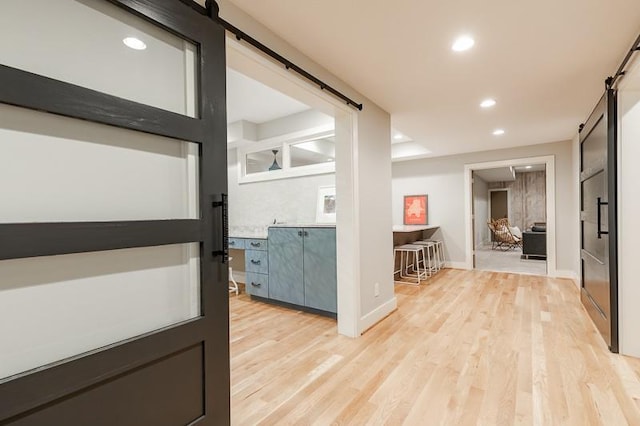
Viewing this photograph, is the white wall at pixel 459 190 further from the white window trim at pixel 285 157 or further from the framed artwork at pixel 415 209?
the white window trim at pixel 285 157

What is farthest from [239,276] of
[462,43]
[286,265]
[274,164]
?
[462,43]

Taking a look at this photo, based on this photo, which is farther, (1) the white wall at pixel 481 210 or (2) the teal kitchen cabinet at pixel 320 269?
(1) the white wall at pixel 481 210

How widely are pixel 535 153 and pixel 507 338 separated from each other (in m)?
4.00

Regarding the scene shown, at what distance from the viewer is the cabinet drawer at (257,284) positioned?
152 inches

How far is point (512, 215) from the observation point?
11.4m

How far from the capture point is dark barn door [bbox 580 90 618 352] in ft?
7.91

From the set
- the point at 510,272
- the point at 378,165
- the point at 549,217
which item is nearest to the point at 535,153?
the point at 549,217

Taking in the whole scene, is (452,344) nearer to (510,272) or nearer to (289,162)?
(289,162)

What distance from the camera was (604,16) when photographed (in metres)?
1.87

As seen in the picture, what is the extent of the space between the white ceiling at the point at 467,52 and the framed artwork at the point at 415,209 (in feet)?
9.81

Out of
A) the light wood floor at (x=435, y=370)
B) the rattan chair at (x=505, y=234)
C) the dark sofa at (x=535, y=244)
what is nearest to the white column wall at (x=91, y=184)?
the light wood floor at (x=435, y=370)

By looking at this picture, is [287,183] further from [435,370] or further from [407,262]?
[435,370]

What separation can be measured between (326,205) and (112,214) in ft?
10.0

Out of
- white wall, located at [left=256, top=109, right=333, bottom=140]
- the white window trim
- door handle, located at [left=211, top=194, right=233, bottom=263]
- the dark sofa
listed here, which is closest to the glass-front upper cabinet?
the white window trim
